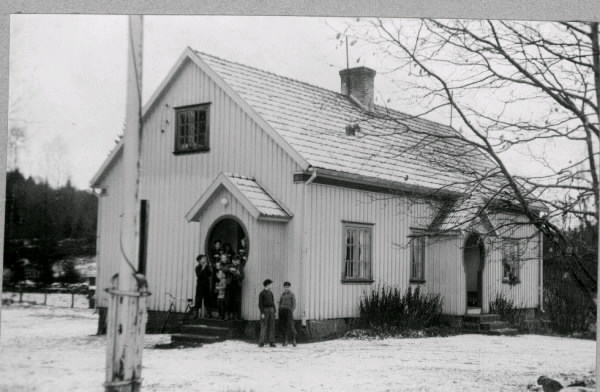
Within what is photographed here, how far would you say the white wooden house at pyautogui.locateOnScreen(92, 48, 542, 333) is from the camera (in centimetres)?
735

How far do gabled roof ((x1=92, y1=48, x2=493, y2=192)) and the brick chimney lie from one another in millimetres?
96

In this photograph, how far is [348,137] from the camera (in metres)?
7.93

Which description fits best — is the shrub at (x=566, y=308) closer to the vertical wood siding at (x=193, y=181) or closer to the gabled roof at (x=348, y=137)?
the gabled roof at (x=348, y=137)

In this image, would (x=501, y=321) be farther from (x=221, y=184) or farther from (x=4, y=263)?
(x=4, y=263)

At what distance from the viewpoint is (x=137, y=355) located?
6.77 metres

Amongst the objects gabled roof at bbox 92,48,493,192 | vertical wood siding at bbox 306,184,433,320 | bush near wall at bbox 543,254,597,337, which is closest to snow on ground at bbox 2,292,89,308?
vertical wood siding at bbox 306,184,433,320

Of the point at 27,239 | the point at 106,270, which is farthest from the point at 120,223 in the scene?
the point at 27,239

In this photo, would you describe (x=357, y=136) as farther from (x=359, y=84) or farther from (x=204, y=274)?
(x=204, y=274)

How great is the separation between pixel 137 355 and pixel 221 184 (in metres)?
1.78

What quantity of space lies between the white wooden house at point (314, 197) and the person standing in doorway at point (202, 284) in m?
0.07

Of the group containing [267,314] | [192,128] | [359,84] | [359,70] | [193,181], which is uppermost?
[359,70]

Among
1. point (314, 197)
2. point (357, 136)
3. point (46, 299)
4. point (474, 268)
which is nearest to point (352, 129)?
point (357, 136)

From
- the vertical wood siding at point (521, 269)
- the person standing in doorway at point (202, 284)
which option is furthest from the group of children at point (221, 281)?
the vertical wood siding at point (521, 269)

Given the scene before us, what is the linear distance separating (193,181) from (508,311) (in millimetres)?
3516
